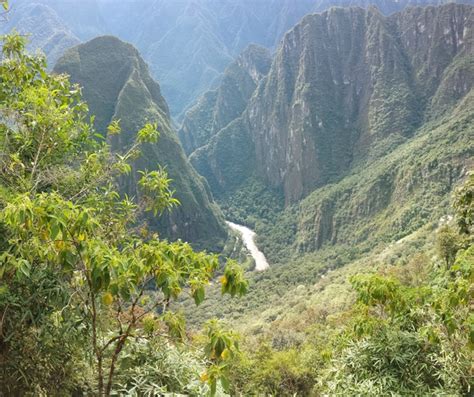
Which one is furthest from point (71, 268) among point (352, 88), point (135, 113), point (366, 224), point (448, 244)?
point (352, 88)

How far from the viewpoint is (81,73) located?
404ft

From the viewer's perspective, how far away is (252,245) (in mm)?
125500

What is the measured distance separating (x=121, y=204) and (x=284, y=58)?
189787mm

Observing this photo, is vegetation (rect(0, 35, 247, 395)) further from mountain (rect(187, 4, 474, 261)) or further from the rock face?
the rock face

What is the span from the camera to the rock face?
12962 cm

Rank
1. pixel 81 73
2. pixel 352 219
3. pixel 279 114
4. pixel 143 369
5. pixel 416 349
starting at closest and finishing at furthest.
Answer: pixel 143 369, pixel 416 349, pixel 352 219, pixel 81 73, pixel 279 114

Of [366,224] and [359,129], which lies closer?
[366,224]

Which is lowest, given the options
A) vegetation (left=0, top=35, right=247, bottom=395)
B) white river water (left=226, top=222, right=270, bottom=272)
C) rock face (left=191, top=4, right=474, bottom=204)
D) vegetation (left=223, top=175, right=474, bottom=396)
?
white river water (left=226, top=222, right=270, bottom=272)

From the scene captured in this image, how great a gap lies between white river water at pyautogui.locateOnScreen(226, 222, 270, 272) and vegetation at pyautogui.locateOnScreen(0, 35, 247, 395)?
9794 centimetres

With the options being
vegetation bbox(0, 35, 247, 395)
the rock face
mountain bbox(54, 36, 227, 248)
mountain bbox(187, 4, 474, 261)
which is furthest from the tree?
the rock face

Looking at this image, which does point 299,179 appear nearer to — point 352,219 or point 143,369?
point 352,219

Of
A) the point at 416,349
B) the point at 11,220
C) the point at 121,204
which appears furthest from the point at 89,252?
the point at 416,349

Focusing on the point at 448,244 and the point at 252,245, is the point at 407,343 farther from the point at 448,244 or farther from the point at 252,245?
the point at 252,245

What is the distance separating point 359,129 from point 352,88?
67.6ft
